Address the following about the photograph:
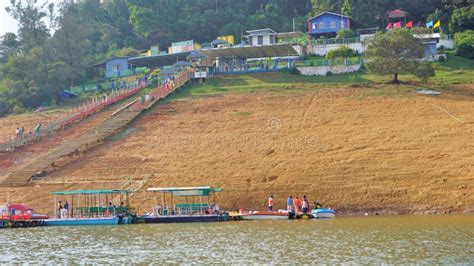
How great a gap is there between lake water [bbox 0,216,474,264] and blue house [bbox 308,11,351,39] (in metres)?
50.1

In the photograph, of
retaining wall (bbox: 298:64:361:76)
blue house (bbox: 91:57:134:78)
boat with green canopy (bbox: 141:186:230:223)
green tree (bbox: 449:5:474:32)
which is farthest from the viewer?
→ blue house (bbox: 91:57:134:78)

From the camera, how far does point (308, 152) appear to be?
53062 millimetres

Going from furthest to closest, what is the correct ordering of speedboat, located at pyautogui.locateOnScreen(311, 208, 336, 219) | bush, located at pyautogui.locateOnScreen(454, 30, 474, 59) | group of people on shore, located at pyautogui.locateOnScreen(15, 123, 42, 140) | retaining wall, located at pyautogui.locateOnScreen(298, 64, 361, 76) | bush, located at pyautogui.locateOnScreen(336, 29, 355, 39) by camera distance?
bush, located at pyautogui.locateOnScreen(336, 29, 355, 39) → bush, located at pyautogui.locateOnScreen(454, 30, 474, 59) → retaining wall, located at pyautogui.locateOnScreen(298, 64, 361, 76) → group of people on shore, located at pyautogui.locateOnScreen(15, 123, 42, 140) → speedboat, located at pyautogui.locateOnScreen(311, 208, 336, 219)

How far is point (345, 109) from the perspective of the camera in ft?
202

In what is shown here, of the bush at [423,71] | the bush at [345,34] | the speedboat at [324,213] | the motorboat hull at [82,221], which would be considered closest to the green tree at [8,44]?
the bush at [345,34]

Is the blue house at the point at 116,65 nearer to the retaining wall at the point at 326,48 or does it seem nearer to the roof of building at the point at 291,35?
the roof of building at the point at 291,35

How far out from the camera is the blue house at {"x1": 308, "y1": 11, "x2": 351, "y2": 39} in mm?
90312

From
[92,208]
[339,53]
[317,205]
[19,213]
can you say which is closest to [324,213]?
[317,205]

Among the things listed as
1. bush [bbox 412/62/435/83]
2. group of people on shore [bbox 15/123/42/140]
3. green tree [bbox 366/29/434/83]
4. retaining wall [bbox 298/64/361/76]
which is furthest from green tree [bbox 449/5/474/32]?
group of people on shore [bbox 15/123/42/140]

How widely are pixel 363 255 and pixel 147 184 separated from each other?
24.1 metres

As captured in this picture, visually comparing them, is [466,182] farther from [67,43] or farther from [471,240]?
[67,43]

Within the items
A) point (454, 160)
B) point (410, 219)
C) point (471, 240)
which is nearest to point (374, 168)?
point (454, 160)

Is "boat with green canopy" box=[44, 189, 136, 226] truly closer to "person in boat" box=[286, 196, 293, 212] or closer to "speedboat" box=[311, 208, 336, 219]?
"person in boat" box=[286, 196, 293, 212]

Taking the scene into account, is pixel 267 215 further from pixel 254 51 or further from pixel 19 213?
pixel 254 51
